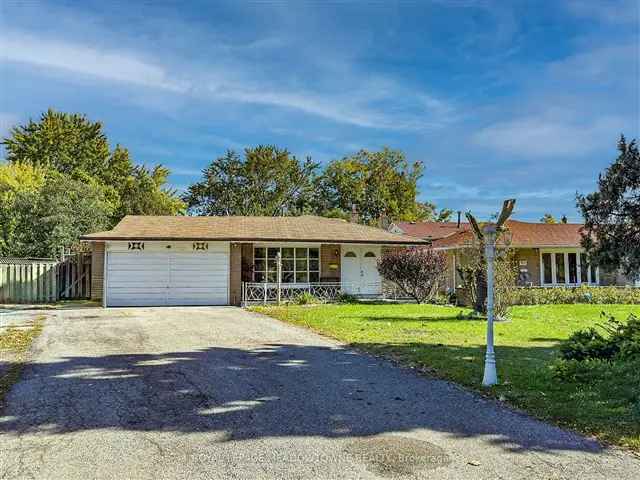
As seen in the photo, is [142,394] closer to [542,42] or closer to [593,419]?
[593,419]

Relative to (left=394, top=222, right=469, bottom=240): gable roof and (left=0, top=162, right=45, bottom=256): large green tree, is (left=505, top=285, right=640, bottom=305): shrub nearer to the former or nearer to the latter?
(left=394, top=222, right=469, bottom=240): gable roof

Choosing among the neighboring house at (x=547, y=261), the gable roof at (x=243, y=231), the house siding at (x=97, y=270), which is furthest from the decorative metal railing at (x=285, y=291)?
the neighboring house at (x=547, y=261)

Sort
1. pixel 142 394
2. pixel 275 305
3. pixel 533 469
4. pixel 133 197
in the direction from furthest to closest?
pixel 133 197 < pixel 275 305 < pixel 142 394 < pixel 533 469

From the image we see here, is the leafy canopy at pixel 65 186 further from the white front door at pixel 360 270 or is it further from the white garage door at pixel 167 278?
the white front door at pixel 360 270

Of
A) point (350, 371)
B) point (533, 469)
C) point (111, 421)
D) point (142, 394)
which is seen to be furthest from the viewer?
point (350, 371)

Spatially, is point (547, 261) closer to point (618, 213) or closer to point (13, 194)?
point (618, 213)

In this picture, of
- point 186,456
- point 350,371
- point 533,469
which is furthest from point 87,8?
point 533,469

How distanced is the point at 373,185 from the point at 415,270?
105ft

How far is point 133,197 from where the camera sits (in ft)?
136

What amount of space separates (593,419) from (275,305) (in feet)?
49.7

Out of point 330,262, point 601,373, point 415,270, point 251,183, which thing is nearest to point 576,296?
point 415,270

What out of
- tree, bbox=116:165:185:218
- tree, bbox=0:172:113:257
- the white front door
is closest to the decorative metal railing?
the white front door

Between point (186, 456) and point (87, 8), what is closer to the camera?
point (186, 456)

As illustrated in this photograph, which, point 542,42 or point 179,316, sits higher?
point 542,42
